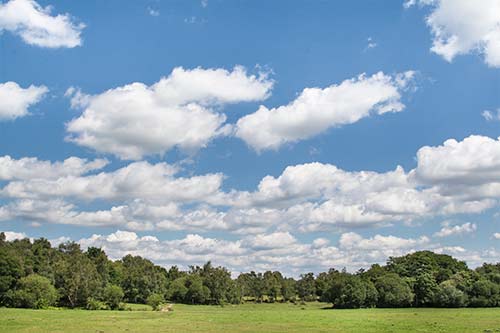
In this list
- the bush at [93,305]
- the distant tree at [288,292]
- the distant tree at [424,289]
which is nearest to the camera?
the bush at [93,305]

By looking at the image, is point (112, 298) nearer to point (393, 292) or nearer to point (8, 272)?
point (8, 272)

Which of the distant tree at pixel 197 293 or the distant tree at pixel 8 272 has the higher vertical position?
the distant tree at pixel 8 272

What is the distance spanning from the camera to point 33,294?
326 ft

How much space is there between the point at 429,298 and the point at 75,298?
83.2m

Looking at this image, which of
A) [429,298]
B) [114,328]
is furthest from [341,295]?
[114,328]

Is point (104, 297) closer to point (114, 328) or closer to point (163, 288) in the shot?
point (163, 288)

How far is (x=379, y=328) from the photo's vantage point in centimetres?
5506

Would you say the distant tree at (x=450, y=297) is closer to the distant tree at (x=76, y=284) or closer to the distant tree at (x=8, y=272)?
the distant tree at (x=76, y=284)

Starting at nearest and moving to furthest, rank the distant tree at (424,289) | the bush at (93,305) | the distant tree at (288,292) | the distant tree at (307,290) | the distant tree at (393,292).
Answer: the bush at (93,305) < the distant tree at (393,292) < the distant tree at (424,289) < the distant tree at (288,292) < the distant tree at (307,290)

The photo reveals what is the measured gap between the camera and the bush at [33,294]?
9881 cm

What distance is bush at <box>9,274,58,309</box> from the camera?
98812 mm

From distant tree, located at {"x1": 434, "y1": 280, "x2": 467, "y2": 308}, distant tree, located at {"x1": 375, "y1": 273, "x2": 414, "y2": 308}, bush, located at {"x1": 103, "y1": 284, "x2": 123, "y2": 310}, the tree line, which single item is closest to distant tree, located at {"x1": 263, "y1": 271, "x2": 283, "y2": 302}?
the tree line

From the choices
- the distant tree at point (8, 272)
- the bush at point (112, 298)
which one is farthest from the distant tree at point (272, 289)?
the distant tree at point (8, 272)

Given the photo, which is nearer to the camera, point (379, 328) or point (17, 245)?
point (379, 328)
